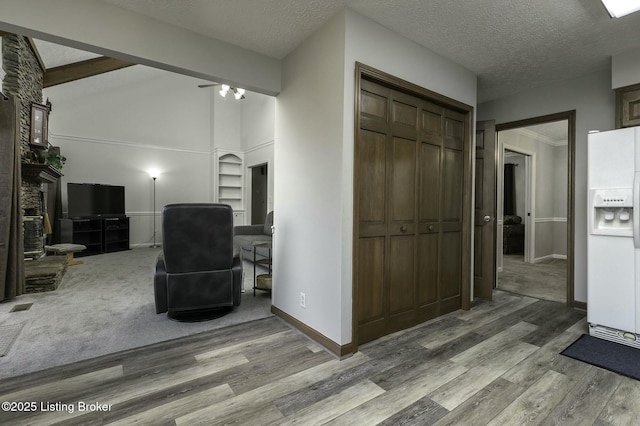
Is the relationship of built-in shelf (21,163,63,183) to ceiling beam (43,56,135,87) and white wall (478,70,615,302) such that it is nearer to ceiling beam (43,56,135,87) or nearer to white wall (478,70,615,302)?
ceiling beam (43,56,135,87)

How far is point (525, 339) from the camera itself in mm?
2514

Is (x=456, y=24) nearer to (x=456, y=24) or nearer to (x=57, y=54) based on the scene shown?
(x=456, y=24)

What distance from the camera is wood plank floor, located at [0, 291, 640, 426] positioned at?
157 cm

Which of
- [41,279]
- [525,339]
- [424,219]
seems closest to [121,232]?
[41,279]

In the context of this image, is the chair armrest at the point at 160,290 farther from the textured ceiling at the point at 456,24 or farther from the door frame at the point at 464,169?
the textured ceiling at the point at 456,24

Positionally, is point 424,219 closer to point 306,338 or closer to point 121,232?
point 306,338

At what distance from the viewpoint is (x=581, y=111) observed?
325cm

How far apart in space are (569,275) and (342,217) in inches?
117

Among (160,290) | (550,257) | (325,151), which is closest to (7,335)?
(160,290)

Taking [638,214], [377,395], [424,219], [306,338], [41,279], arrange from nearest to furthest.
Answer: [377,395] → [638,214] → [306,338] → [424,219] → [41,279]

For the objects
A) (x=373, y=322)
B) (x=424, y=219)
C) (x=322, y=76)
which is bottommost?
(x=373, y=322)

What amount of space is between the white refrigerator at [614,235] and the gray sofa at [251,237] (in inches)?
156

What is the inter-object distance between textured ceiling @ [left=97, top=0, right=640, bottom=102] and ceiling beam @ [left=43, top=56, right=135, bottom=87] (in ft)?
14.8

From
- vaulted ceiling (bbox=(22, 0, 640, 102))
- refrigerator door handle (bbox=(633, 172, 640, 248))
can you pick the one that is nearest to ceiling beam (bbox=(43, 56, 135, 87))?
vaulted ceiling (bbox=(22, 0, 640, 102))
